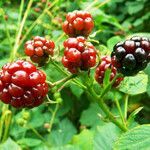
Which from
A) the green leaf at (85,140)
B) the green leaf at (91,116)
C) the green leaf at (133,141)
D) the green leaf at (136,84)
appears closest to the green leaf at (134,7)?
the green leaf at (91,116)

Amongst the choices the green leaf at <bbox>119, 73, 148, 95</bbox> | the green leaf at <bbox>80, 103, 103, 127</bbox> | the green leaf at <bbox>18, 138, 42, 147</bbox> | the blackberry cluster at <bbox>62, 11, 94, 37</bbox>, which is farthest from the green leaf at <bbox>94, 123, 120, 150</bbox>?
the green leaf at <bbox>80, 103, 103, 127</bbox>

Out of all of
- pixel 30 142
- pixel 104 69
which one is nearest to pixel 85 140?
pixel 30 142

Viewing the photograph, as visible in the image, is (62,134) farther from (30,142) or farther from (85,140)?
(85,140)

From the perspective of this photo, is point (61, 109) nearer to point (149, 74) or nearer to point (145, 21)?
point (145, 21)

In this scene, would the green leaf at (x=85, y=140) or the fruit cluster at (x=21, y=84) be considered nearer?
the fruit cluster at (x=21, y=84)

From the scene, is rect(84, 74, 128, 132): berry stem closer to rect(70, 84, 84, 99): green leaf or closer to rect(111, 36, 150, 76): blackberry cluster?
rect(111, 36, 150, 76): blackberry cluster

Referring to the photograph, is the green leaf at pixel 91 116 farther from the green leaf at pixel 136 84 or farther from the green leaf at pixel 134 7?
the green leaf at pixel 136 84

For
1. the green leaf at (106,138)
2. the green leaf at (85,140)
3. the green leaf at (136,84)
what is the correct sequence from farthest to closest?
the green leaf at (85,140)
the green leaf at (106,138)
the green leaf at (136,84)
